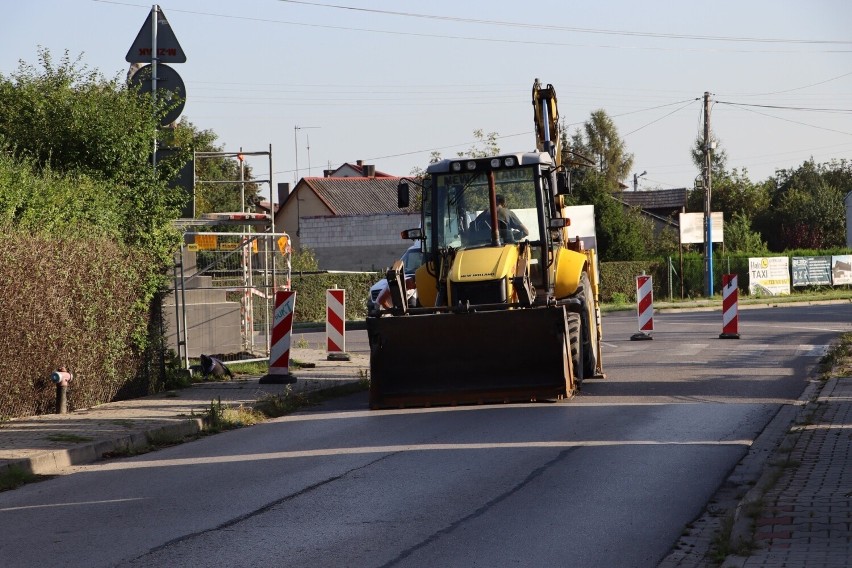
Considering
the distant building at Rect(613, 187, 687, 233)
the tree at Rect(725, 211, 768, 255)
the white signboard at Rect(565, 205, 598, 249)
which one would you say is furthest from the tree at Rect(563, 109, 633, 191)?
the white signboard at Rect(565, 205, 598, 249)

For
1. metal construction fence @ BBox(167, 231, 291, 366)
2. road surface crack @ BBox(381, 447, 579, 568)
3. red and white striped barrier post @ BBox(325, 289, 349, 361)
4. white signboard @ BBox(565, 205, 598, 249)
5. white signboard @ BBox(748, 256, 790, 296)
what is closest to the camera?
road surface crack @ BBox(381, 447, 579, 568)

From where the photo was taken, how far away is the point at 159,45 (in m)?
16.4

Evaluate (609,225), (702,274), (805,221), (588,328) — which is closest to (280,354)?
(588,328)

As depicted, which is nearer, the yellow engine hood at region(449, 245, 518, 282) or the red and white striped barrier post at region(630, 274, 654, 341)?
the yellow engine hood at region(449, 245, 518, 282)

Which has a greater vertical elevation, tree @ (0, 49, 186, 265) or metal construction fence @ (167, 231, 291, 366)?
tree @ (0, 49, 186, 265)

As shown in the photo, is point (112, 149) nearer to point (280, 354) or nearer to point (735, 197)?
point (280, 354)

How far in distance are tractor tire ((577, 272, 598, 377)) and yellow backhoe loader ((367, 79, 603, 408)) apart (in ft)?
0.07

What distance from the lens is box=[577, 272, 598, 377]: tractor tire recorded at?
612 inches

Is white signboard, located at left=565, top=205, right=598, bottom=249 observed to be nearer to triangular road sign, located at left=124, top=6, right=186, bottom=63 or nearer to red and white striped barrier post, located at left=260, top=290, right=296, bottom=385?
red and white striped barrier post, located at left=260, top=290, right=296, bottom=385

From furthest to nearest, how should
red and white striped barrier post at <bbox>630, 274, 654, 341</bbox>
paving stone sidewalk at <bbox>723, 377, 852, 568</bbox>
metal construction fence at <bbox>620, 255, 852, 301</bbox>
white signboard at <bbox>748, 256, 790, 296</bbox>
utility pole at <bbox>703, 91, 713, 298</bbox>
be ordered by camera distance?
1. white signboard at <bbox>748, 256, 790, 296</bbox>
2. metal construction fence at <bbox>620, 255, 852, 301</bbox>
3. utility pole at <bbox>703, 91, 713, 298</bbox>
4. red and white striped barrier post at <bbox>630, 274, 654, 341</bbox>
5. paving stone sidewalk at <bbox>723, 377, 852, 568</bbox>

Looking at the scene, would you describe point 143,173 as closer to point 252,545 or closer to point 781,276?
point 252,545

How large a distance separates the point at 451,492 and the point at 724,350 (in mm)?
14120

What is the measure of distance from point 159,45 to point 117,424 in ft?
20.5

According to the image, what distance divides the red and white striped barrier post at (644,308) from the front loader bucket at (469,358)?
1125 cm
